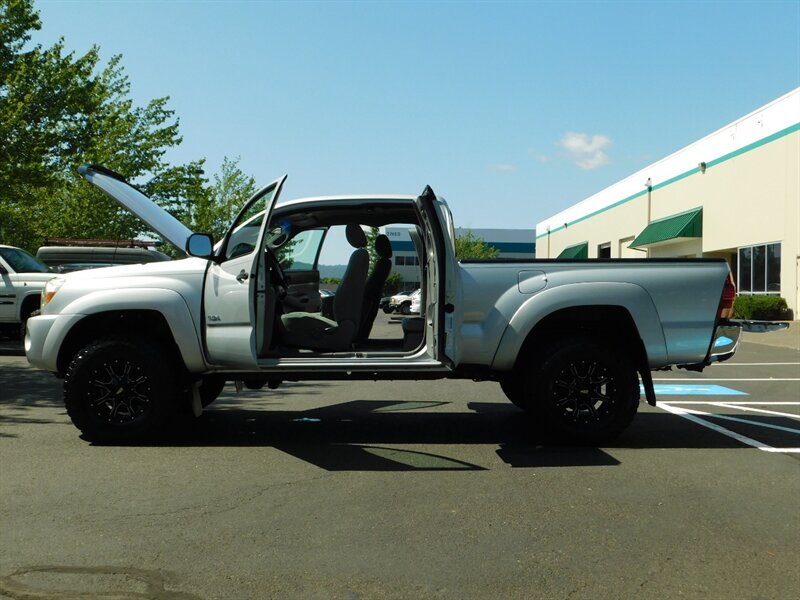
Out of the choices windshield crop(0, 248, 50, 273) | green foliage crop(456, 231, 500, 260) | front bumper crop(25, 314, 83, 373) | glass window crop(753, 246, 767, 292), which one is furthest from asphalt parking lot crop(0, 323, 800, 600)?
green foliage crop(456, 231, 500, 260)

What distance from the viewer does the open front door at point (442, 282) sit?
20.9ft

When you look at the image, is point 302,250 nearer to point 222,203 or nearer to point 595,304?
point 595,304

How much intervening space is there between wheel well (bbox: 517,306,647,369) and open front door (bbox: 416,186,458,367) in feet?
2.37

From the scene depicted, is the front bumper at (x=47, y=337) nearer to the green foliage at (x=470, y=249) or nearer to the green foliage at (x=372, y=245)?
the green foliage at (x=372, y=245)

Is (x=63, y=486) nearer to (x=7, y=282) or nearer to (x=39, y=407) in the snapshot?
(x=39, y=407)

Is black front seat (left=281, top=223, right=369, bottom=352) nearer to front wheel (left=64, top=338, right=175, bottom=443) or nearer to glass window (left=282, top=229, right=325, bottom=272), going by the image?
glass window (left=282, top=229, right=325, bottom=272)

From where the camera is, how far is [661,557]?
3.95m

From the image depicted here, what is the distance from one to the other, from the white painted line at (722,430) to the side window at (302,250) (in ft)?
13.3

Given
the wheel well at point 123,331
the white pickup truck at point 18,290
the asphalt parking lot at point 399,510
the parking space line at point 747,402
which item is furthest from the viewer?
the white pickup truck at point 18,290

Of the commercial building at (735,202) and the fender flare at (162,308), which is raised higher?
the commercial building at (735,202)

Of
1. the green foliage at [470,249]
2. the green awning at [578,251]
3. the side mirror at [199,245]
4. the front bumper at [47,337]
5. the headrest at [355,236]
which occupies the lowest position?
the front bumper at [47,337]

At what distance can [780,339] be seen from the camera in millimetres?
21297

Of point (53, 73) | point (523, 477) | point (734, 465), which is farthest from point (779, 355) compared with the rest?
point (53, 73)

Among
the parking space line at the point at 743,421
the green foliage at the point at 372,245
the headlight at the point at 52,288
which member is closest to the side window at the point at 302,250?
the green foliage at the point at 372,245
